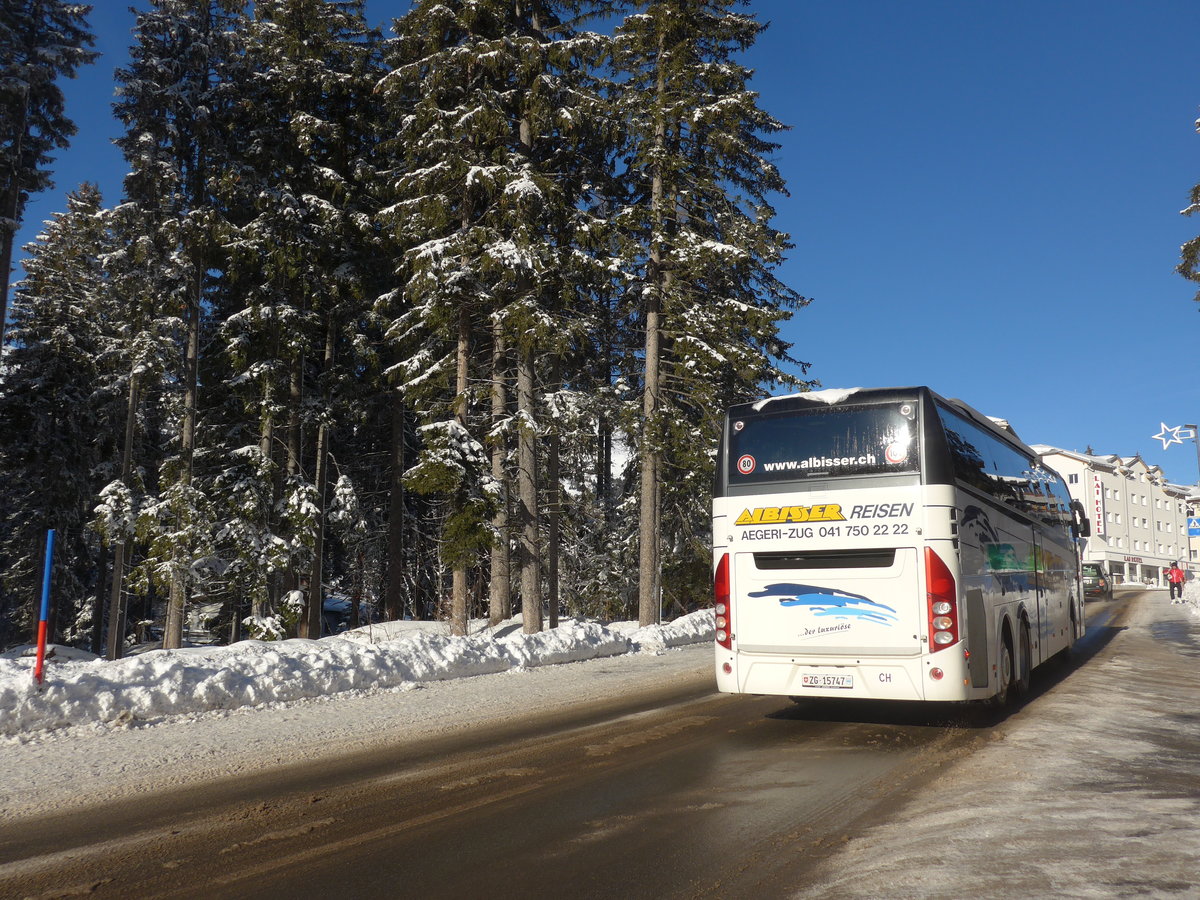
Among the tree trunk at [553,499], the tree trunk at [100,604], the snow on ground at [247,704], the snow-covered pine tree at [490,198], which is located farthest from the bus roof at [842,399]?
the tree trunk at [100,604]

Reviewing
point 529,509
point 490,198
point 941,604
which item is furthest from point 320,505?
point 941,604

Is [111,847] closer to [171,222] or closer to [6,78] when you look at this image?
[171,222]

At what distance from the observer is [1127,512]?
9631cm

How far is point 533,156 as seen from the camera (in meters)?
22.8

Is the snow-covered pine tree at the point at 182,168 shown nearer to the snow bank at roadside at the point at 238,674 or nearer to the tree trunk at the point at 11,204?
the tree trunk at the point at 11,204

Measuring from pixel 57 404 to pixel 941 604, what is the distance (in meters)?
33.5

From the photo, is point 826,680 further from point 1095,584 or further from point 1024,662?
point 1095,584

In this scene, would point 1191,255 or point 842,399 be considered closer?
point 842,399

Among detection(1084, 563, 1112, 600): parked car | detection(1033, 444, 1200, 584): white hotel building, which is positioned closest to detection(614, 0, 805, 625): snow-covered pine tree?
detection(1084, 563, 1112, 600): parked car

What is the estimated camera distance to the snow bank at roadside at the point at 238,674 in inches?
353

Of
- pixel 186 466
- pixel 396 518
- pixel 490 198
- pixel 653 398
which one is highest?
pixel 490 198

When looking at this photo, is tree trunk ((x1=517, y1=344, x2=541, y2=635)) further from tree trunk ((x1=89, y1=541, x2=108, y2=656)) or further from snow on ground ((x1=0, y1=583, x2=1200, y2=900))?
tree trunk ((x1=89, y1=541, x2=108, y2=656))

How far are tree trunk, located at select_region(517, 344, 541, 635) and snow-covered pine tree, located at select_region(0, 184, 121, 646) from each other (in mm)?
16872

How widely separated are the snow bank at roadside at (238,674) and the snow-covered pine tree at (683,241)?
23.2ft
